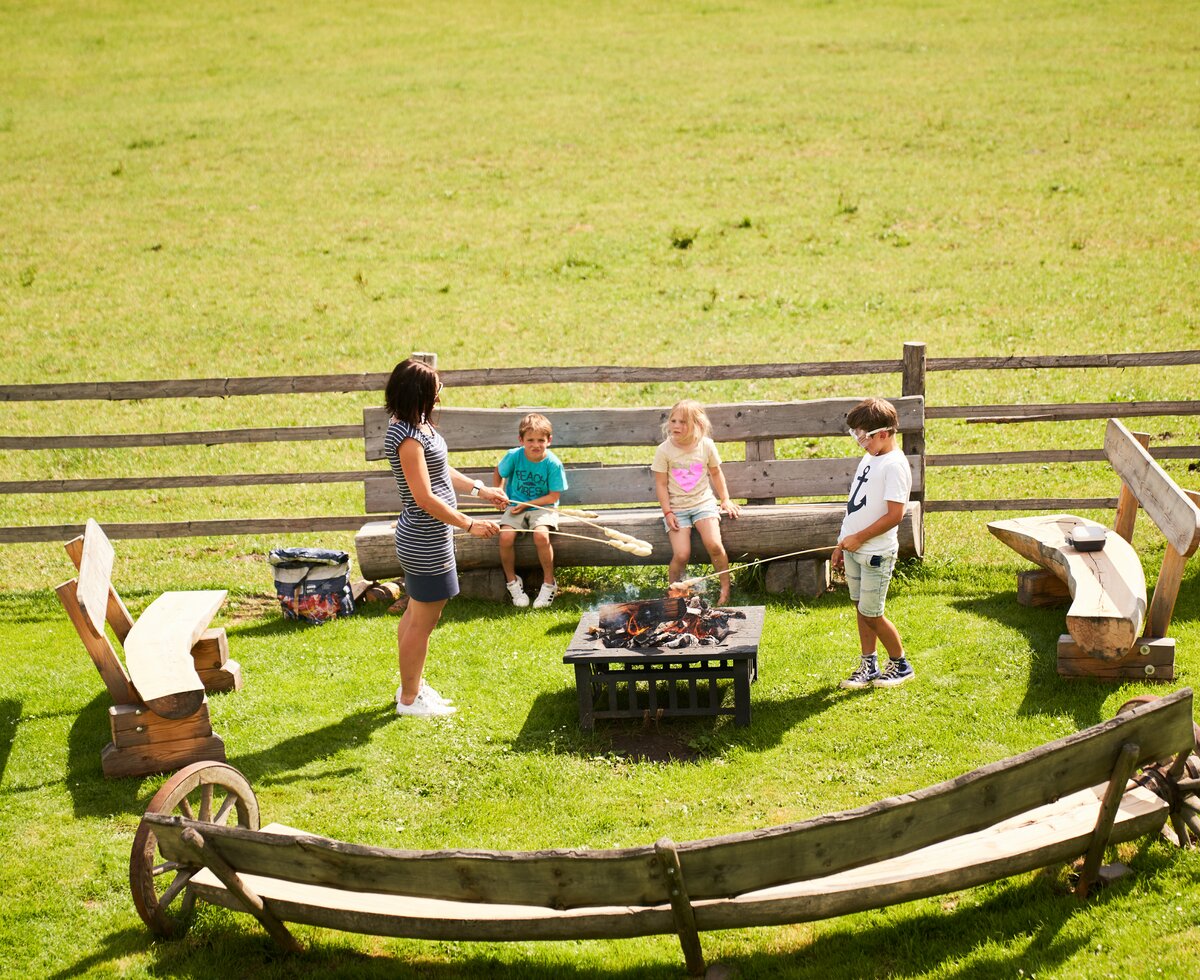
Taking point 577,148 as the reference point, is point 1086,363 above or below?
below

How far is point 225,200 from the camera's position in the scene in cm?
2288

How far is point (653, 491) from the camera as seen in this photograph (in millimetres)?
9797

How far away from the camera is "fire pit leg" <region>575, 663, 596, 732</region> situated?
23.2 ft

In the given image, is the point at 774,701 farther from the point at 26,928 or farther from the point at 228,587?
the point at 228,587

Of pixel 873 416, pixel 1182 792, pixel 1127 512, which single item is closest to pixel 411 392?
pixel 873 416

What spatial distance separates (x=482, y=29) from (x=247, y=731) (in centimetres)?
3037

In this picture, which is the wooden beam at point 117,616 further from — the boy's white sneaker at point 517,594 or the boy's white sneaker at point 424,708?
the boy's white sneaker at point 517,594

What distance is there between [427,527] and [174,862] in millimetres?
2568

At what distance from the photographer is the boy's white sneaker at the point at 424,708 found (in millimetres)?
7398

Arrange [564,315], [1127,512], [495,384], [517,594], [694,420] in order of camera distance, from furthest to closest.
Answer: [564,315] < [495,384] < [517,594] < [694,420] < [1127,512]

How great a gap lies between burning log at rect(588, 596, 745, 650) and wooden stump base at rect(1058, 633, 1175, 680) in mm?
1966

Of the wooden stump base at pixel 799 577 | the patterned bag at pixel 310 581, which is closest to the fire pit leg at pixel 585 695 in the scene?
the wooden stump base at pixel 799 577

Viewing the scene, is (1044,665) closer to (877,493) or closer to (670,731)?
(877,493)

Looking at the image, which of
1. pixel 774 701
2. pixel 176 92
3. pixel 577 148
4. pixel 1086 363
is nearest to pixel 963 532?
pixel 1086 363
